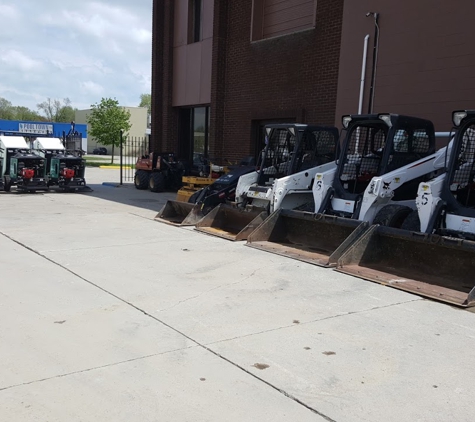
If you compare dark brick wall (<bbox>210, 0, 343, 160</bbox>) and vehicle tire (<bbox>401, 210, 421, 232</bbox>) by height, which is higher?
dark brick wall (<bbox>210, 0, 343, 160</bbox>)

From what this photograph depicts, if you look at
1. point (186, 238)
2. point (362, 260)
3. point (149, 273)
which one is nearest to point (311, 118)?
point (186, 238)

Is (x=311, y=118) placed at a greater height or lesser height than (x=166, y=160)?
greater

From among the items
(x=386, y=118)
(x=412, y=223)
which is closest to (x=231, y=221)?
(x=386, y=118)

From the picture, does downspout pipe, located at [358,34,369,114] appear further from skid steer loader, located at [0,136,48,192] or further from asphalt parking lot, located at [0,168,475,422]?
skid steer loader, located at [0,136,48,192]

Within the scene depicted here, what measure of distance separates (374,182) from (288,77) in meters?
7.59

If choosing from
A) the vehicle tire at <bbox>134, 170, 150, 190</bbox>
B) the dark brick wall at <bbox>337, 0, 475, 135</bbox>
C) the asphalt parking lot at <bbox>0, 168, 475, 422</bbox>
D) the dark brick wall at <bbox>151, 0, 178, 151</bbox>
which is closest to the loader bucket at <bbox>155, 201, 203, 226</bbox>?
the asphalt parking lot at <bbox>0, 168, 475, 422</bbox>

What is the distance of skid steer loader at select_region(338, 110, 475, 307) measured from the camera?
6.58m

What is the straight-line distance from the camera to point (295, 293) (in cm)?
619

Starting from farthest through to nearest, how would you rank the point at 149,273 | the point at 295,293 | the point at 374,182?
the point at 374,182 → the point at 149,273 → the point at 295,293

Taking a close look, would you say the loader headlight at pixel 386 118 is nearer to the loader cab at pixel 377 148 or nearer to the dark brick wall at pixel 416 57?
the loader cab at pixel 377 148

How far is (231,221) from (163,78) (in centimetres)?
1251

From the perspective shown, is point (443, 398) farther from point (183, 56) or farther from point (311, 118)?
point (183, 56)

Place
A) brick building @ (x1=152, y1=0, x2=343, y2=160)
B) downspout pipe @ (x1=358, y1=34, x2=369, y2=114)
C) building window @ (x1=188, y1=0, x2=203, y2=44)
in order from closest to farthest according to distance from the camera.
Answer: downspout pipe @ (x1=358, y1=34, x2=369, y2=114), brick building @ (x1=152, y1=0, x2=343, y2=160), building window @ (x1=188, y1=0, x2=203, y2=44)

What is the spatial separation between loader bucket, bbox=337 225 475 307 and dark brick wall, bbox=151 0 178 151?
590 inches
